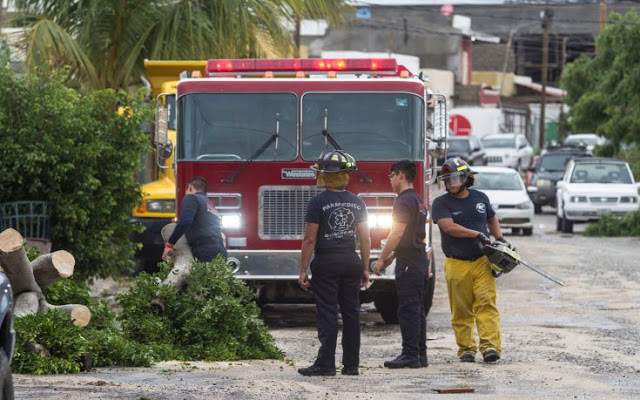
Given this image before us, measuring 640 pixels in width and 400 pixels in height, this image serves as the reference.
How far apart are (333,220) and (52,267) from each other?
239 cm

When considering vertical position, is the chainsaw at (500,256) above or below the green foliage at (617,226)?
above

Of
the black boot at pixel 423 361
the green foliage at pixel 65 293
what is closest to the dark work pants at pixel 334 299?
the black boot at pixel 423 361

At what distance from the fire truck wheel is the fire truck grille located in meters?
1.40

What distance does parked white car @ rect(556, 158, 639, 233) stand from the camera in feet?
110

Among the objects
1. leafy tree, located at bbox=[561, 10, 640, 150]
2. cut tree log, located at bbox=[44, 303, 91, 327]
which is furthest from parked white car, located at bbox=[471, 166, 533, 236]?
cut tree log, located at bbox=[44, 303, 91, 327]

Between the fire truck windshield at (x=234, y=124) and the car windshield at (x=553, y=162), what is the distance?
93.0ft

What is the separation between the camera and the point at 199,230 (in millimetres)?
14188

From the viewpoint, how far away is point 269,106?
1574 centimetres

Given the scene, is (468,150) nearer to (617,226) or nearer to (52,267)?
(617,226)

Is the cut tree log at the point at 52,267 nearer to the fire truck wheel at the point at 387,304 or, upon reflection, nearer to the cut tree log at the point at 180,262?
the cut tree log at the point at 180,262

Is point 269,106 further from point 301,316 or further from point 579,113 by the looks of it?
point 579,113

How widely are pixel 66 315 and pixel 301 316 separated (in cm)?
629

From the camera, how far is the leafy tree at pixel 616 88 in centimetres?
3762

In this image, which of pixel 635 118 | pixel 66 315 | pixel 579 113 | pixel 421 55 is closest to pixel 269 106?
pixel 66 315
